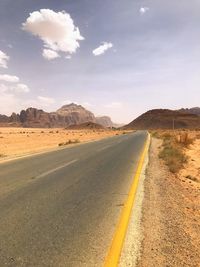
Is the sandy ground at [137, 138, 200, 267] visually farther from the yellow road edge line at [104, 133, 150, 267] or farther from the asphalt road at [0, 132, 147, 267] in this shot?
the asphalt road at [0, 132, 147, 267]

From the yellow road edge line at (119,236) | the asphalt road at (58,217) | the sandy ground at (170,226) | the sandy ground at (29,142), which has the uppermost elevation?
the asphalt road at (58,217)

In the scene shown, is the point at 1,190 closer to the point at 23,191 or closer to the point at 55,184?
the point at 23,191

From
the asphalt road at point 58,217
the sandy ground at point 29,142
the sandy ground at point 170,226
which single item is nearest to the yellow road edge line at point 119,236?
the asphalt road at point 58,217

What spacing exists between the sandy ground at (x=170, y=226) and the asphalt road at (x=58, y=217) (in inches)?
24.0

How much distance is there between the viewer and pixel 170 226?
5.59 m

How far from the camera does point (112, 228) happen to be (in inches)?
211

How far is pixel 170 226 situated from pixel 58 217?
2043 millimetres

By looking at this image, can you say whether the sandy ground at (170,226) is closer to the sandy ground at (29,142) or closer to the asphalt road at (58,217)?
the asphalt road at (58,217)

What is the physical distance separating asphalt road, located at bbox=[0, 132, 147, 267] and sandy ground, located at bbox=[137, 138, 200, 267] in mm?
610

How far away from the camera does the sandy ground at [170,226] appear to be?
4238 mm

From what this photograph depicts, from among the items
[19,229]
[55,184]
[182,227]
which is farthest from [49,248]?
[55,184]

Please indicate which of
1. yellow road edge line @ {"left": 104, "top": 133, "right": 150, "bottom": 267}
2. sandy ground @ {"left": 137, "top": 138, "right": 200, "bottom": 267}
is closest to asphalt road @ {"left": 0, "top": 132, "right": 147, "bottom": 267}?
yellow road edge line @ {"left": 104, "top": 133, "right": 150, "bottom": 267}

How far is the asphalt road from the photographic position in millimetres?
4152

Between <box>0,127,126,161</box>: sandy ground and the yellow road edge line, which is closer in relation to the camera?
the yellow road edge line
